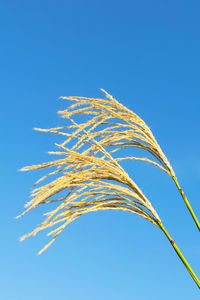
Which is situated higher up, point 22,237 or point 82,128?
point 82,128

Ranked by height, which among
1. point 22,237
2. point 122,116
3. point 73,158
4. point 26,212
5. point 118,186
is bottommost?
point 22,237

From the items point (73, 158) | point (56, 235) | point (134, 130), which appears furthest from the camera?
point (134, 130)

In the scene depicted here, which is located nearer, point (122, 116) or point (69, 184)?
point (69, 184)

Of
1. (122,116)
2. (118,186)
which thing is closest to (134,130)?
(122,116)

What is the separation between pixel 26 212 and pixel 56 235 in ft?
0.80

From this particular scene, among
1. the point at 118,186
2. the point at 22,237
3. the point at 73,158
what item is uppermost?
the point at 73,158

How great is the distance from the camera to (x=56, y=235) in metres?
2.87

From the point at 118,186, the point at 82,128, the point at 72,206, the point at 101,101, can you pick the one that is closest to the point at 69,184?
the point at 72,206

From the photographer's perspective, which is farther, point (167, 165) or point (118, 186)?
point (167, 165)

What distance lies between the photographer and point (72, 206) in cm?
299

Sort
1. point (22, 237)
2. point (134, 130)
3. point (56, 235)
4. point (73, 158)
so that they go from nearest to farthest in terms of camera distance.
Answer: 1. point (22, 237)
2. point (56, 235)
3. point (73, 158)
4. point (134, 130)

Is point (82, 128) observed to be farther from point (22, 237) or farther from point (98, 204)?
point (22, 237)

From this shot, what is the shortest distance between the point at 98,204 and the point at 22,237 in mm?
563

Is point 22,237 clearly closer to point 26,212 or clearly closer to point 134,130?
point 26,212
